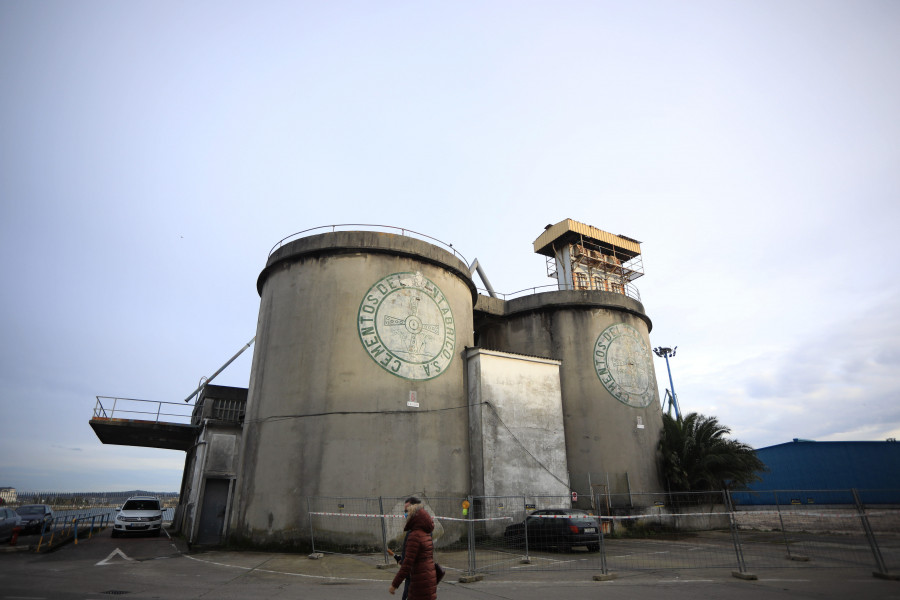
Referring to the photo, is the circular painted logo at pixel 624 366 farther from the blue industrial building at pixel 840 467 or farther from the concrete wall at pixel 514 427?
the blue industrial building at pixel 840 467

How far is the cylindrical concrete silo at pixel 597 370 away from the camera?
856 inches

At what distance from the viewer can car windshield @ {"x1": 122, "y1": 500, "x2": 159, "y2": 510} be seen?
2134cm

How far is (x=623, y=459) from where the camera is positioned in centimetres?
2173

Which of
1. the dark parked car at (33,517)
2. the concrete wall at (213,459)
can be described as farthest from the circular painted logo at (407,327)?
the dark parked car at (33,517)

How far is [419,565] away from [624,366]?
65.2ft

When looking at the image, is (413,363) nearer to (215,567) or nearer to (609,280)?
(215,567)

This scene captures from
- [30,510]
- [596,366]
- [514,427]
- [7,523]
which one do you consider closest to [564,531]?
[514,427]

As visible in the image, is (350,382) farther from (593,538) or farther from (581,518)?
(593,538)

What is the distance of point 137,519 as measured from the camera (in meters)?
A: 20.1

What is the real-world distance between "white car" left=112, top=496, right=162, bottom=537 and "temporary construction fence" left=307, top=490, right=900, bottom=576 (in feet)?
33.3

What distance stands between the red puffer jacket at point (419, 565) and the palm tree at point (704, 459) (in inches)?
803

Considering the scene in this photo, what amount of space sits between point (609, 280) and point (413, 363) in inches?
878

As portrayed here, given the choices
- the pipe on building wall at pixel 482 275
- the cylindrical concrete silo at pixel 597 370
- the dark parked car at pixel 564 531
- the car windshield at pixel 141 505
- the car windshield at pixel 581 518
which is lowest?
the dark parked car at pixel 564 531

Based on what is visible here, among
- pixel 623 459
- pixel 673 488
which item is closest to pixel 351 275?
pixel 623 459
